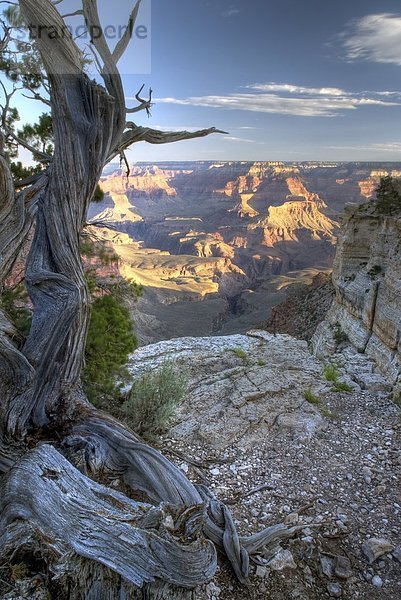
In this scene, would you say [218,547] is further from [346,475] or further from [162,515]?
[346,475]

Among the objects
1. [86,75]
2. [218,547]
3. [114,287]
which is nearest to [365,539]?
[218,547]

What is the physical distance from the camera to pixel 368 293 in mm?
15586

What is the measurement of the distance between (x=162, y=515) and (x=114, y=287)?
3500 mm

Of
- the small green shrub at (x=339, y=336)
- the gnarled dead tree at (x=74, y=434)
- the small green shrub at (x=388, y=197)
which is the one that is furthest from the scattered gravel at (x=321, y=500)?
the small green shrub at (x=388, y=197)

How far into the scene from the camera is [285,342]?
21234 mm

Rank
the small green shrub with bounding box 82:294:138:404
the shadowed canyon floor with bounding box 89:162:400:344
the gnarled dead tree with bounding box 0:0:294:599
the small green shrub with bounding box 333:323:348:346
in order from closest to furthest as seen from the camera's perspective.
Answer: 1. the gnarled dead tree with bounding box 0:0:294:599
2. the small green shrub with bounding box 82:294:138:404
3. the small green shrub with bounding box 333:323:348:346
4. the shadowed canyon floor with bounding box 89:162:400:344

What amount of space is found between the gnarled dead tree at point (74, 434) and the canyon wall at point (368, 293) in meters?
6.89

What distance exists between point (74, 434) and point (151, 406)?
7.26 ft

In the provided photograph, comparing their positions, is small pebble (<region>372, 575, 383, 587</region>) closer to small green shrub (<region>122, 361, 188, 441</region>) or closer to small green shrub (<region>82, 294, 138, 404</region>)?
small green shrub (<region>122, 361, 188, 441</region>)

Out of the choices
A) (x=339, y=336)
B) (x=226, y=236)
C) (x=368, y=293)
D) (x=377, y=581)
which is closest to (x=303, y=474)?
(x=377, y=581)

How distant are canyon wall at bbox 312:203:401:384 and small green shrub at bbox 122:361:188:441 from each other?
5.21m

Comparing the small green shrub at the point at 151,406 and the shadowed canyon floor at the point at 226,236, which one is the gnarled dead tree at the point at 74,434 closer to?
the small green shrub at the point at 151,406

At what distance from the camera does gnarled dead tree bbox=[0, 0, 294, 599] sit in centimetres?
202

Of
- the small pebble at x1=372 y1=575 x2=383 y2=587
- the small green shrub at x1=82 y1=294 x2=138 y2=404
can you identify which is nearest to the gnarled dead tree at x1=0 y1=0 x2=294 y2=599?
the small pebble at x1=372 y1=575 x2=383 y2=587
